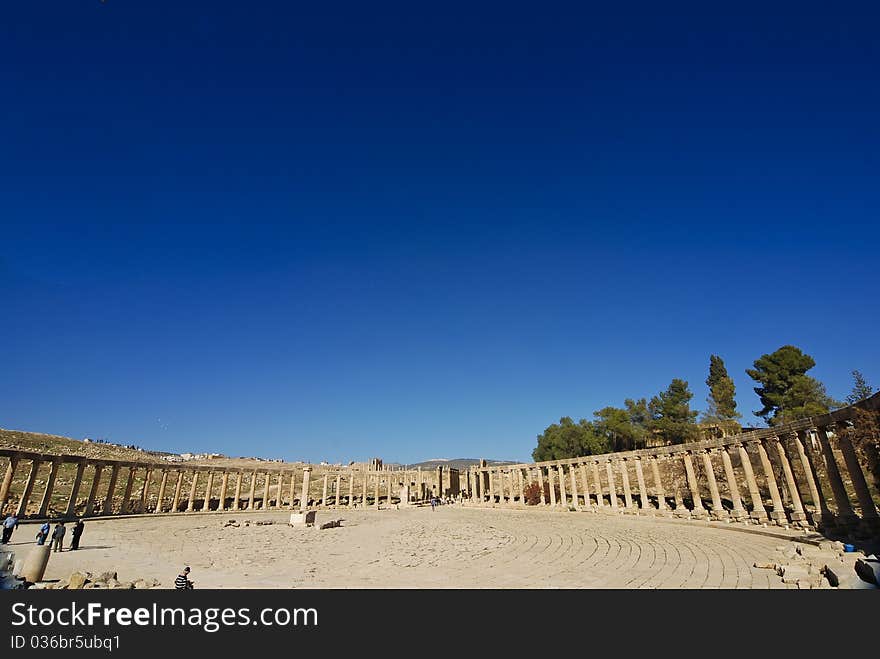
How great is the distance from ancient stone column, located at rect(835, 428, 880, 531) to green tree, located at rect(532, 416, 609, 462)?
4646cm

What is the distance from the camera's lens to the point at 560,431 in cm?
7319

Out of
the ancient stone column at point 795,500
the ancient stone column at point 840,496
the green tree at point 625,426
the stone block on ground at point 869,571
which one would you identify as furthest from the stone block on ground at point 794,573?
the green tree at point 625,426

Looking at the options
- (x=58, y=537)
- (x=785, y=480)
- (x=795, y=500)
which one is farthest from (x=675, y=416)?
(x=58, y=537)

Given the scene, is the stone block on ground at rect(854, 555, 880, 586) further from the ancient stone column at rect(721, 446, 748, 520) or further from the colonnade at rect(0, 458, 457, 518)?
the colonnade at rect(0, 458, 457, 518)

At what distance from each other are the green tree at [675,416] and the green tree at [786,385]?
313 inches

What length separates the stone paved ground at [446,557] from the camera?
13.0 metres

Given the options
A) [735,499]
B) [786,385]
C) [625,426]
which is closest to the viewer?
[735,499]

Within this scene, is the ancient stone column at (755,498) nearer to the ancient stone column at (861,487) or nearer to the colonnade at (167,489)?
the ancient stone column at (861,487)

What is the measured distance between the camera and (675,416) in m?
60.7

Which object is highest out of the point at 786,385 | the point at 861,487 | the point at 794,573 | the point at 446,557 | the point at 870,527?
the point at 786,385

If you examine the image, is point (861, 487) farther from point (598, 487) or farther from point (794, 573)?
point (598, 487)

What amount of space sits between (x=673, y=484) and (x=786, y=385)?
1679cm
